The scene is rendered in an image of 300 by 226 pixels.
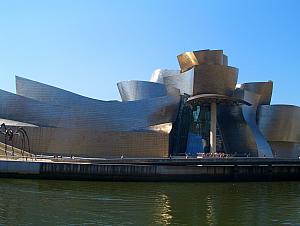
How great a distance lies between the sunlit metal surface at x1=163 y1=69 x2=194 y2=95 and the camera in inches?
1736

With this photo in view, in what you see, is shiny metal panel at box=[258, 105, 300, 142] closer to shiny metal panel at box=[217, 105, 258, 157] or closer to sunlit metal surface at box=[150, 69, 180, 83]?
shiny metal panel at box=[217, 105, 258, 157]

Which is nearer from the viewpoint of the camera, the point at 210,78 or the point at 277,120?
the point at 210,78

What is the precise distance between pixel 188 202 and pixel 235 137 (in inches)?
1151

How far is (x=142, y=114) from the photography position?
43.2 metres

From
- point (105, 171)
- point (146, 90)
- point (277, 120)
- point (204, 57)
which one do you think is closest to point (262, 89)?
point (277, 120)

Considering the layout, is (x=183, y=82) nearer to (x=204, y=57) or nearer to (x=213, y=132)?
(x=204, y=57)

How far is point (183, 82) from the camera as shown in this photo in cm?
4581

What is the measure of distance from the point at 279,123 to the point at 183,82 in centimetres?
1148

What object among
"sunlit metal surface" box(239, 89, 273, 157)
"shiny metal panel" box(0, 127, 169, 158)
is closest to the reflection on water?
"shiny metal panel" box(0, 127, 169, 158)

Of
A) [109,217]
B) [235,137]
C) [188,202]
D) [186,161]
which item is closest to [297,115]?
[235,137]

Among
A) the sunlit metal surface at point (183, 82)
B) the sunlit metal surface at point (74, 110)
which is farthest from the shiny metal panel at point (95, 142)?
the sunlit metal surface at point (183, 82)

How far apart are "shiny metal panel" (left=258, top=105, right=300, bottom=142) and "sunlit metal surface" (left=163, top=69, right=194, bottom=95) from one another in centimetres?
843

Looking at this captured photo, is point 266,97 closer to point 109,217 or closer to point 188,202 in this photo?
point 188,202

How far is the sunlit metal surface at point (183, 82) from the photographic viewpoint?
4409 cm
